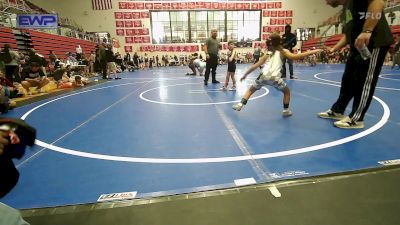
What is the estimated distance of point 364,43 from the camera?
2.96 m

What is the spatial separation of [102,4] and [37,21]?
1622 centimetres

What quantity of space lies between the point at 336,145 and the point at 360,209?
130 centimetres

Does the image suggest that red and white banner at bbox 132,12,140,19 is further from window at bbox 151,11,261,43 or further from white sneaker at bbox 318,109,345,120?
white sneaker at bbox 318,109,345,120

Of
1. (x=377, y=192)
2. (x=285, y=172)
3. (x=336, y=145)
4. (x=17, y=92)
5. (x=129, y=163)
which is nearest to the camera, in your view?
(x=377, y=192)

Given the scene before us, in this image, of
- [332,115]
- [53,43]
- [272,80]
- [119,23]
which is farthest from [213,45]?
[119,23]

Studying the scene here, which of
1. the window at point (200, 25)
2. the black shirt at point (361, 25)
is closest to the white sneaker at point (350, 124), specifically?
the black shirt at point (361, 25)

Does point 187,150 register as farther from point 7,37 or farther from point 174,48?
point 174,48

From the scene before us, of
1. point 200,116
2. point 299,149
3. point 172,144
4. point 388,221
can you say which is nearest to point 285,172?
point 299,149

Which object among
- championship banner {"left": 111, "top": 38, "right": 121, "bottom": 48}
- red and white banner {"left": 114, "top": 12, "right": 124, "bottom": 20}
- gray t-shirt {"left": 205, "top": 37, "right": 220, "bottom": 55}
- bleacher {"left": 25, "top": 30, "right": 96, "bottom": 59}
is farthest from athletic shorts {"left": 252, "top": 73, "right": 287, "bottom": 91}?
red and white banner {"left": 114, "top": 12, "right": 124, "bottom": 20}

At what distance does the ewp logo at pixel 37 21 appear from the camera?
435 inches

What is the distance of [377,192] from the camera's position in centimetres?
183

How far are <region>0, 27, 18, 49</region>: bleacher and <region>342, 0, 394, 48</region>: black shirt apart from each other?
14616 mm

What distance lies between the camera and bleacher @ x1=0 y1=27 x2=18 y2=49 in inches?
497

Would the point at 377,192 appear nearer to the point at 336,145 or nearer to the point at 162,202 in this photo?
the point at 336,145
